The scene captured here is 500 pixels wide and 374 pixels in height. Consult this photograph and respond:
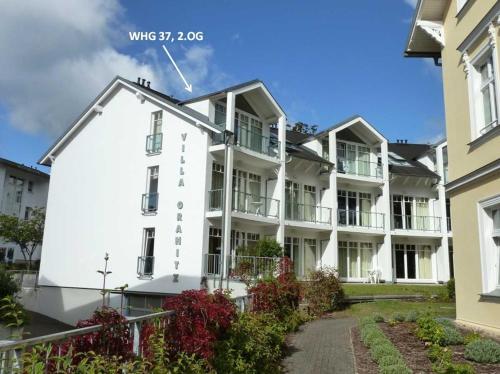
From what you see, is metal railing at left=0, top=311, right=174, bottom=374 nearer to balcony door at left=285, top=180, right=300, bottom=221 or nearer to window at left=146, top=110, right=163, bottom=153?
window at left=146, top=110, right=163, bottom=153

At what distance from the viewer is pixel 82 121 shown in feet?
91.6

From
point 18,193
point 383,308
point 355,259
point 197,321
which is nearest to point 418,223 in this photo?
point 355,259

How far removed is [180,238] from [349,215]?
1249 centimetres

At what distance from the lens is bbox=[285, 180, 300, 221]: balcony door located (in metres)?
26.7

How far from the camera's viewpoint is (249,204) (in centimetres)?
2400

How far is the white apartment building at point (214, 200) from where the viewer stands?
2209 centimetres

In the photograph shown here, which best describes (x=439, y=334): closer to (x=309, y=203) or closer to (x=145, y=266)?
(x=145, y=266)

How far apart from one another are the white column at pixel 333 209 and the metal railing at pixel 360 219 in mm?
1064

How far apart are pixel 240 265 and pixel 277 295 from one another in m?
7.34

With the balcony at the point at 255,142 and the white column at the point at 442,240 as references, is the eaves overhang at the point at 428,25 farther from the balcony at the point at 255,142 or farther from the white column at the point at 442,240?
the white column at the point at 442,240

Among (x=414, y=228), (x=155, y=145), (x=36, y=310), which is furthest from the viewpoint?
(x=414, y=228)

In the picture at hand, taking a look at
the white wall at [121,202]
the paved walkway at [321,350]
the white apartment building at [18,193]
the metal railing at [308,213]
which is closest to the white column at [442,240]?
the metal railing at [308,213]

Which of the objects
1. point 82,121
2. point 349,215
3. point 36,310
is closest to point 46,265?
point 36,310

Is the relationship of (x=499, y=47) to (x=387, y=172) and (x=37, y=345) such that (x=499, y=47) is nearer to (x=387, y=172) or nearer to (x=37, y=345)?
(x=37, y=345)
